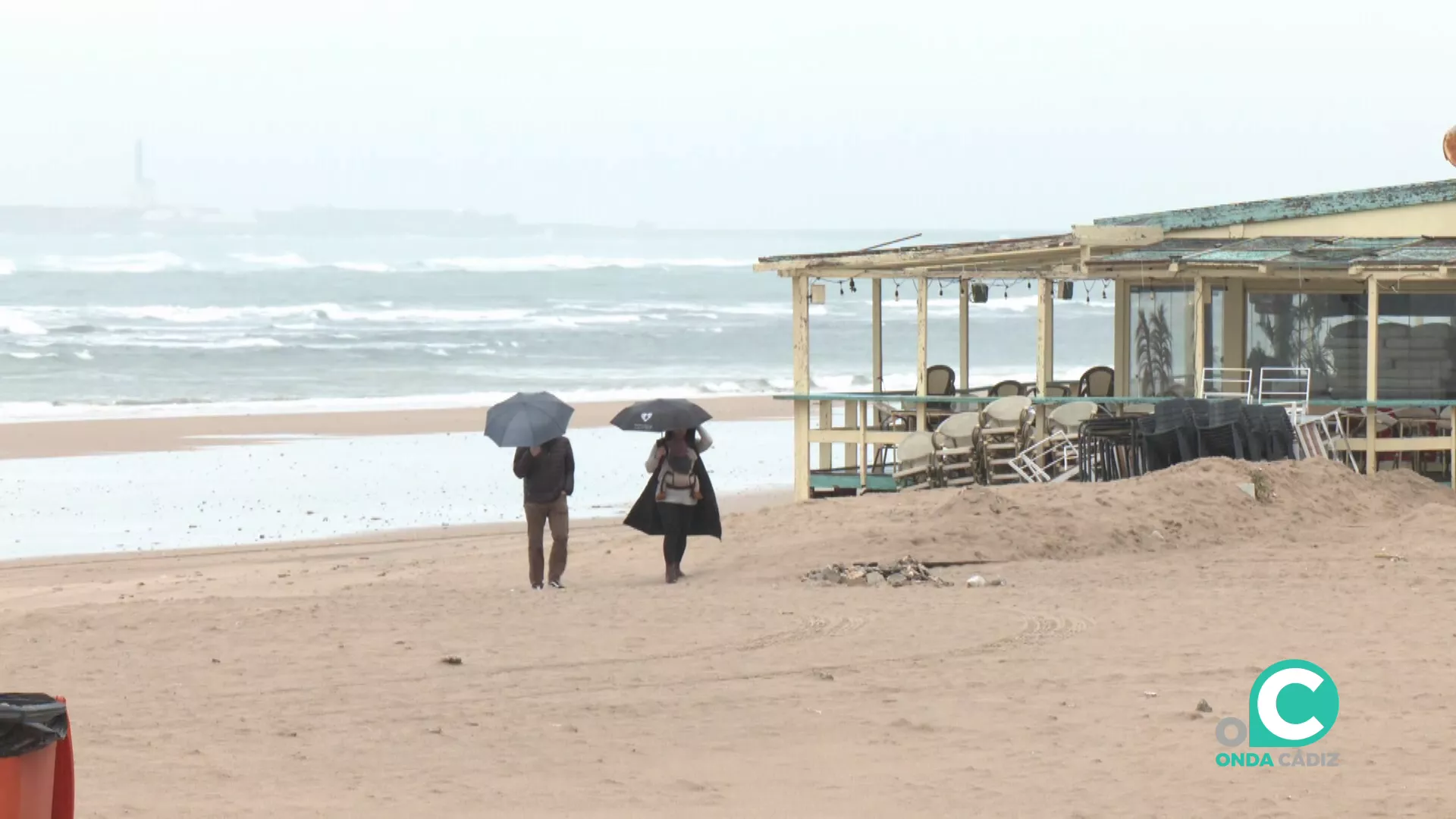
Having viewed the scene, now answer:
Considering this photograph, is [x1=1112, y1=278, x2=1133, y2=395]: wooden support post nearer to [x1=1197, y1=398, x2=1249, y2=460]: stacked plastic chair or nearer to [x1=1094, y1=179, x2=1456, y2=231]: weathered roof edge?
[x1=1094, y1=179, x2=1456, y2=231]: weathered roof edge

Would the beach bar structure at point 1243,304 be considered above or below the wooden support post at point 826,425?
above

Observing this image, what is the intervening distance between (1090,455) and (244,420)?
18545mm

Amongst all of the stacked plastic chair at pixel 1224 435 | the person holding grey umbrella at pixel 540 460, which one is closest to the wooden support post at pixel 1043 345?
the stacked plastic chair at pixel 1224 435

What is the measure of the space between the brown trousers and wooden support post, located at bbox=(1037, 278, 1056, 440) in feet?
19.2

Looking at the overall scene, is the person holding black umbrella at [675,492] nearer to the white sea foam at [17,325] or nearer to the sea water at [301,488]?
the sea water at [301,488]

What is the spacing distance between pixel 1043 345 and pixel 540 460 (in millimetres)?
6516

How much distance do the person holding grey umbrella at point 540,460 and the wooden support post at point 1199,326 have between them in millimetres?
6677

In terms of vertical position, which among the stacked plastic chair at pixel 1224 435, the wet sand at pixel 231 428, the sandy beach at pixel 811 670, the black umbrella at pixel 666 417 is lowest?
the wet sand at pixel 231 428

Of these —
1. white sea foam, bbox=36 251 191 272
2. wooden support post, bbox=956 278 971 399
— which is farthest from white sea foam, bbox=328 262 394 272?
Result: wooden support post, bbox=956 278 971 399

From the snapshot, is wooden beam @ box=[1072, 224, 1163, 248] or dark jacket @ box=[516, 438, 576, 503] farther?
wooden beam @ box=[1072, 224, 1163, 248]

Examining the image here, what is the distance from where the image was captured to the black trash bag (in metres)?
5.36

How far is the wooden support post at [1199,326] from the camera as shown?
16.5m

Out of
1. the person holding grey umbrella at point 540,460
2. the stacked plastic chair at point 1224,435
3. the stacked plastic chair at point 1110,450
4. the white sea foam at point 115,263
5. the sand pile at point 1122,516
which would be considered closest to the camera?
the person holding grey umbrella at point 540,460

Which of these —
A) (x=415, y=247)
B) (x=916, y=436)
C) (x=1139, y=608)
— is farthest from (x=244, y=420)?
(x=415, y=247)
